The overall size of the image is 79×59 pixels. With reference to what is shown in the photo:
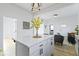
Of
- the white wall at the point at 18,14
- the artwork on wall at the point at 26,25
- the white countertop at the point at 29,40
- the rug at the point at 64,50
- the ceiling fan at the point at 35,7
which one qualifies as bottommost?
the rug at the point at 64,50

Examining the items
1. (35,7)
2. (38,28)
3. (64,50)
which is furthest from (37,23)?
(64,50)

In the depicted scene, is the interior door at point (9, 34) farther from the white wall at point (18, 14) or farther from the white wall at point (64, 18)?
the white wall at point (64, 18)

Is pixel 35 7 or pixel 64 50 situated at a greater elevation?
pixel 35 7

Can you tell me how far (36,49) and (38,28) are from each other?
11.4 inches

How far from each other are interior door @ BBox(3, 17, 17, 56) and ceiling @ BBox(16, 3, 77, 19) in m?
0.26

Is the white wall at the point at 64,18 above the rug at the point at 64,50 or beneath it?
above

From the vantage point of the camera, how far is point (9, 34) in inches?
54.6

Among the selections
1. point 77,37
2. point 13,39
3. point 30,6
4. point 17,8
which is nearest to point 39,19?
point 30,6

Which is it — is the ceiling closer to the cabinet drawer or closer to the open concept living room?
the open concept living room

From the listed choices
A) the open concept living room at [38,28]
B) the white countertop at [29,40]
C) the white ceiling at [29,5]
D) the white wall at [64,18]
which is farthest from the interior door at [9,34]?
the white wall at [64,18]

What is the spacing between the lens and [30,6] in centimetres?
141

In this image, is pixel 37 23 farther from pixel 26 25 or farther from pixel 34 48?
pixel 34 48

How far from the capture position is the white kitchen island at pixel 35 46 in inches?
54.4

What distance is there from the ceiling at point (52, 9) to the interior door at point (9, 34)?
0.26 m
